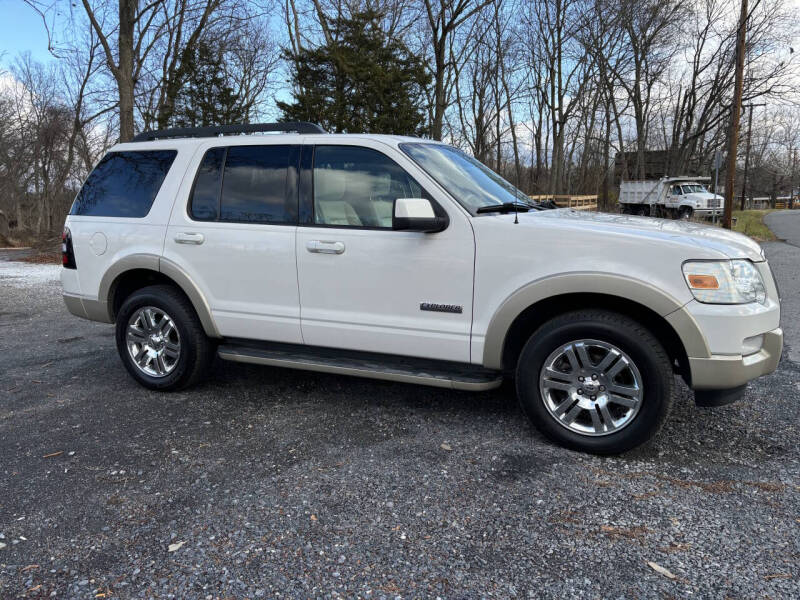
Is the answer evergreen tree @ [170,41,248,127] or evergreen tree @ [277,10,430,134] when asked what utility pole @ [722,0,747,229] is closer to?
evergreen tree @ [277,10,430,134]

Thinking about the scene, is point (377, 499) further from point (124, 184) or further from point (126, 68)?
point (126, 68)

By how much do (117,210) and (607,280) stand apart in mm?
3792

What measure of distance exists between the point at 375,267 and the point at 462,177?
3.00ft

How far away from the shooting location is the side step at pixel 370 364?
3631mm

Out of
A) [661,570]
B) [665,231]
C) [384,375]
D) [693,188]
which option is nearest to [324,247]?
[384,375]

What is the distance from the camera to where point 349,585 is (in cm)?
230

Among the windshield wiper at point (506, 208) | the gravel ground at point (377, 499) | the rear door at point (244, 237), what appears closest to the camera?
the gravel ground at point (377, 499)

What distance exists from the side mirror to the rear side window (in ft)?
3.08

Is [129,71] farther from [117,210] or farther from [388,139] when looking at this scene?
[388,139]

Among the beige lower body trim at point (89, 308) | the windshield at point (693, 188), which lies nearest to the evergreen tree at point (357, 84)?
the beige lower body trim at point (89, 308)

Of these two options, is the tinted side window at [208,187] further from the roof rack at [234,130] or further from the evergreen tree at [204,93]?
the evergreen tree at [204,93]

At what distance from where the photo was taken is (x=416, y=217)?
346cm

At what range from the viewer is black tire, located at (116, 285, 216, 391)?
446 centimetres

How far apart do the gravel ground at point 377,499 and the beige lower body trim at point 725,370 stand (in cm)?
51
